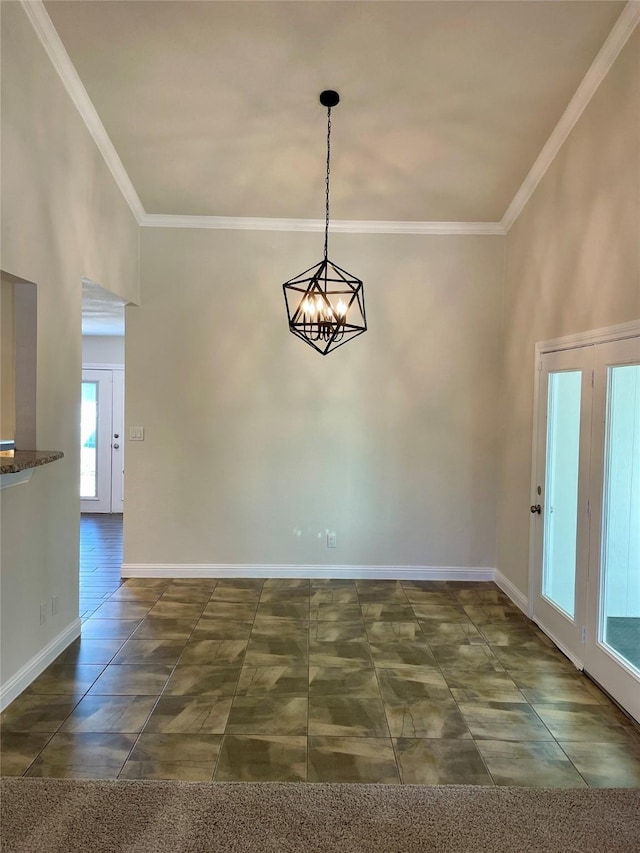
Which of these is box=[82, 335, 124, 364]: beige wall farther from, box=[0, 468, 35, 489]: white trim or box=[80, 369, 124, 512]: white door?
box=[0, 468, 35, 489]: white trim

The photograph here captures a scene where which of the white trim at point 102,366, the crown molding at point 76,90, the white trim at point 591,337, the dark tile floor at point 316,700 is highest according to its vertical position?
the crown molding at point 76,90

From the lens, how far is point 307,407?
4.73 m

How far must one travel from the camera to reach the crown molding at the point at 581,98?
2.73 metres

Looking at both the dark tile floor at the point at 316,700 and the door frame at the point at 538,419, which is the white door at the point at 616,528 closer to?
the door frame at the point at 538,419

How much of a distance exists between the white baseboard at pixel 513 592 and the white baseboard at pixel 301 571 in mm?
134

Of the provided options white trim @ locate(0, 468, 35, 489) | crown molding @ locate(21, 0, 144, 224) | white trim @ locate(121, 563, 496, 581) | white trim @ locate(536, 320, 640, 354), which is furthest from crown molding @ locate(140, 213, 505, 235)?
white trim @ locate(121, 563, 496, 581)

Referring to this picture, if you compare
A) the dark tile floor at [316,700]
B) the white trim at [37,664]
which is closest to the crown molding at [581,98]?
the dark tile floor at [316,700]

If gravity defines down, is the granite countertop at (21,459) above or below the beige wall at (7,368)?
below

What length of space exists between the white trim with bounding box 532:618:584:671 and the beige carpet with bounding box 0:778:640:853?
1060 mm

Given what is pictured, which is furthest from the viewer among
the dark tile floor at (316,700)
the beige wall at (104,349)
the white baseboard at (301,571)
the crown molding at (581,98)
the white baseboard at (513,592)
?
the beige wall at (104,349)

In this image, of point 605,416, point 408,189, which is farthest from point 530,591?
point 408,189

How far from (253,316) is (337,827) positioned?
3663mm

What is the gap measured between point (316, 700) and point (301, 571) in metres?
1.97

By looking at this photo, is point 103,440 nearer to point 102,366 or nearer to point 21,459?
point 102,366
